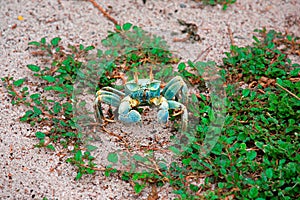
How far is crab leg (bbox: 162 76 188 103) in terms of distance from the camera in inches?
123

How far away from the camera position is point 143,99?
3.07m

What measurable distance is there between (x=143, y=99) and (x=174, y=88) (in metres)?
0.21

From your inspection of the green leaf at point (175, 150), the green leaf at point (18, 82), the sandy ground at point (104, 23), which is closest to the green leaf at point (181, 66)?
the sandy ground at point (104, 23)

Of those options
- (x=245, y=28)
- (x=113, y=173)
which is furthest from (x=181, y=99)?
(x=245, y=28)

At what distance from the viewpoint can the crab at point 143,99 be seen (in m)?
3.02

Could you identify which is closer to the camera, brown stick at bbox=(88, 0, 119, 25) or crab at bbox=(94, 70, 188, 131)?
crab at bbox=(94, 70, 188, 131)

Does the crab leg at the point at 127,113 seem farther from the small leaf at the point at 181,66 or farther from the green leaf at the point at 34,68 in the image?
the green leaf at the point at 34,68

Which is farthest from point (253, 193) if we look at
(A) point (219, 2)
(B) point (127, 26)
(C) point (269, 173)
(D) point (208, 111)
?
(A) point (219, 2)

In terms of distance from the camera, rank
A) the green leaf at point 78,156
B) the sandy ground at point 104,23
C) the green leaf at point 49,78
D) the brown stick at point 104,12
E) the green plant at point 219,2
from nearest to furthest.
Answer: the green leaf at point 78,156
the green leaf at point 49,78
the sandy ground at point 104,23
the brown stick at point 104,12
the green plant at point 219,2

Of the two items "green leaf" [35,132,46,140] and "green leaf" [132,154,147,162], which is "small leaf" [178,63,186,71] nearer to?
"green leaf" [132,154,147,162]

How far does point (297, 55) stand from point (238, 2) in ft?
2.63

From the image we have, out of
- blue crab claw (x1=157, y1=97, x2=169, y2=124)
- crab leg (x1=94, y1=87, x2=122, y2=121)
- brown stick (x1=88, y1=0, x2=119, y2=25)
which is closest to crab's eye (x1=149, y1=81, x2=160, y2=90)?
blue crab claw (x1=157, y1=97, x2=169, y2=124)

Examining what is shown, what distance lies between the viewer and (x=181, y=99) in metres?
3.18

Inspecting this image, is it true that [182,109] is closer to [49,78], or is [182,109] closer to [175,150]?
[175,150]
